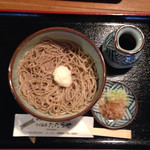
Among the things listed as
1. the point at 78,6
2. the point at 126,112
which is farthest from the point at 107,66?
the point at 78,6

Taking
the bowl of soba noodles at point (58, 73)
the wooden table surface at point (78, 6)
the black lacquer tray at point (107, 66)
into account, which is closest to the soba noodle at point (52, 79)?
the bowl of soba noodles at point (58, 73)

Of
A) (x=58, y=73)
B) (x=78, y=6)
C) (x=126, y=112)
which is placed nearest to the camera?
(x=58, y=73)

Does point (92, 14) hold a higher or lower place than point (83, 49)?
higher

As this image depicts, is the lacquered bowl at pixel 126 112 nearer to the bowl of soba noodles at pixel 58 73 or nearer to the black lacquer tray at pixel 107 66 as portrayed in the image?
the black lacquer tray at pixel 107 66

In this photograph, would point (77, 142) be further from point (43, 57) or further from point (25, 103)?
point (43, 57)

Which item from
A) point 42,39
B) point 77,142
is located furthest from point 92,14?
point 77,142

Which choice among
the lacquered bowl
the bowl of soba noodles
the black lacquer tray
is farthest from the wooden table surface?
the lacquered bowl

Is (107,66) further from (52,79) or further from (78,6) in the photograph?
(78,6)
